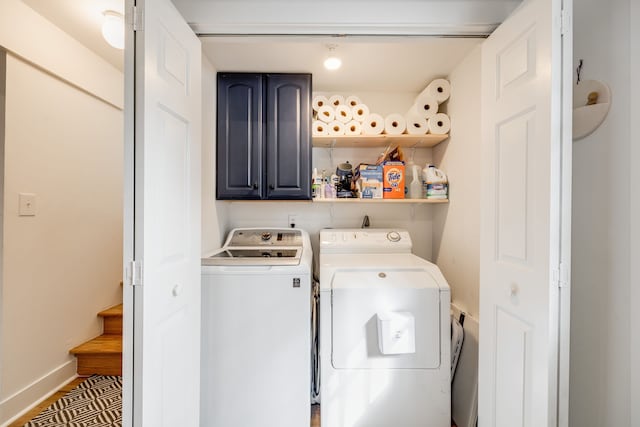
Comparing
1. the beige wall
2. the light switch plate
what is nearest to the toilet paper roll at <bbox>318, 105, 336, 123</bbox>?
the beige wall

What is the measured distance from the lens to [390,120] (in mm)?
2291

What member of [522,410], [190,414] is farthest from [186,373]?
[522,410]

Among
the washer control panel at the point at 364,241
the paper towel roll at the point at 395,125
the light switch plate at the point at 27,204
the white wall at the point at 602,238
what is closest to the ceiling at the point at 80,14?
the light switch plate at the point at 27,204

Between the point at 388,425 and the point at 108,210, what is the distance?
2.79 m

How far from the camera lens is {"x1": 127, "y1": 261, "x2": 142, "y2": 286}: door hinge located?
985mm

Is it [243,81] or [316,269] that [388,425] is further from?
[243,81]

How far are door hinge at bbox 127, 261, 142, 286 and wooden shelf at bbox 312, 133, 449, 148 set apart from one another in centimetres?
162

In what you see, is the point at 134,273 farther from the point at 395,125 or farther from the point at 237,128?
the point at 395,125

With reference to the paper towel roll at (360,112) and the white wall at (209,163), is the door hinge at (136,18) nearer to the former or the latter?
the white wall at (209,163)

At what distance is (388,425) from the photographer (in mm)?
1738

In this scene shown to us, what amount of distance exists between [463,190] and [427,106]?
0.74 m

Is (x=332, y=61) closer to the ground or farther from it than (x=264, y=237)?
farther from it

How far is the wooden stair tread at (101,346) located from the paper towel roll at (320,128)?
7.37 feet

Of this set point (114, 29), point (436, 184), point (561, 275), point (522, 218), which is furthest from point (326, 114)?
point (561, 275)
